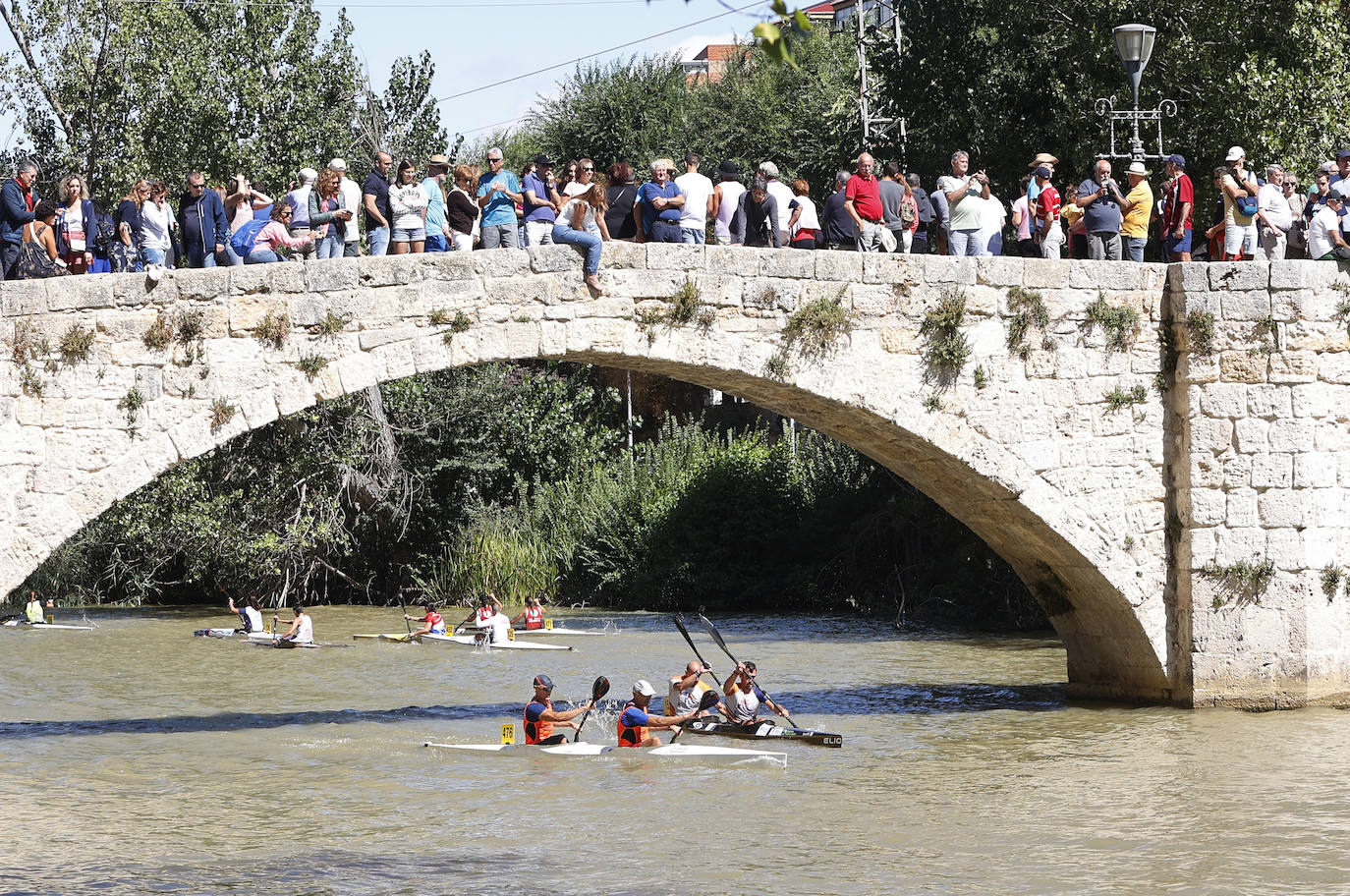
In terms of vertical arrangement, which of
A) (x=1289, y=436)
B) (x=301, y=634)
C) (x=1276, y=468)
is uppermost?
(x=1289, y=436)

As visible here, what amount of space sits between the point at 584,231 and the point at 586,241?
0.09 meters

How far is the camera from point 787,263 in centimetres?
1063

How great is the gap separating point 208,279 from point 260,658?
9.42 m

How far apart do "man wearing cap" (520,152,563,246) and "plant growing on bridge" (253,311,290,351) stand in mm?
1994

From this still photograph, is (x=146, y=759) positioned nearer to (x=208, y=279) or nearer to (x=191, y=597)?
(x=208, y=279)

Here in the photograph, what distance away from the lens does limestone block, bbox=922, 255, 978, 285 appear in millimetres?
10984

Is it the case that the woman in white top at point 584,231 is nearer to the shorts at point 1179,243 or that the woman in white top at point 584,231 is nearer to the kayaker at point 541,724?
the kayaker at point 541,724

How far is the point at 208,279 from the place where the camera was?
951cm

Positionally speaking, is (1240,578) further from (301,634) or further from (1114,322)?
(301,634)

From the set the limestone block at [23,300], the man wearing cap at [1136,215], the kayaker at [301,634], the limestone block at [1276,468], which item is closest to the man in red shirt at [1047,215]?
the man wearing cap at [1136,215]

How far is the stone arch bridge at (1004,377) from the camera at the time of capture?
9492mm

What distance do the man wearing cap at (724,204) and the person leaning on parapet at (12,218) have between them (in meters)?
4.53

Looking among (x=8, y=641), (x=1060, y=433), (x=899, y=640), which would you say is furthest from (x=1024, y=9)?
(x=8, y=641)

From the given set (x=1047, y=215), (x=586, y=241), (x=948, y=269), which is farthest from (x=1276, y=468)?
(x=586, y=241)
